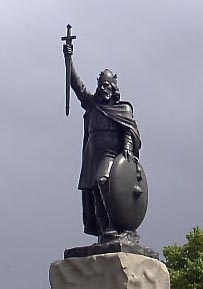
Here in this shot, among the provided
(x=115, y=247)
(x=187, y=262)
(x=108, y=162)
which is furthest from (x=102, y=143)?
(x=187, y=262)

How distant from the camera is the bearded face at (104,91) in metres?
11.8

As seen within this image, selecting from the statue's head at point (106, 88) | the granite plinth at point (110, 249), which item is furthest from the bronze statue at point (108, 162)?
the granite plinth at point (110, 249)

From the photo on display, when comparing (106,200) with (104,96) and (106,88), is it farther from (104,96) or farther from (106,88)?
(106,88)

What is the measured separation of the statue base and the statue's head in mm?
1901

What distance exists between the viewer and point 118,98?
11.9 meters

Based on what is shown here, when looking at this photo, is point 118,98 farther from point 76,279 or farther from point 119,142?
point 76,279

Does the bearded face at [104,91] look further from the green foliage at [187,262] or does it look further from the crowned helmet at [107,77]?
the green foliage at [187,262]

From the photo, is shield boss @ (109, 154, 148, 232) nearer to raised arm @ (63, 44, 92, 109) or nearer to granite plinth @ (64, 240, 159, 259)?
granite plinth @ (64, 240, 159, 259)

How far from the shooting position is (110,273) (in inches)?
424

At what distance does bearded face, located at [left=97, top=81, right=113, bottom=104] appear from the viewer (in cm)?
1178

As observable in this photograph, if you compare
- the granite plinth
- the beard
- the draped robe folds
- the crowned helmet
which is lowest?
the granite plinth

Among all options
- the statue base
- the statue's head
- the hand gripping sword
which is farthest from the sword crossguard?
the statue base

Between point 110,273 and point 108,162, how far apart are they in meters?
1.51

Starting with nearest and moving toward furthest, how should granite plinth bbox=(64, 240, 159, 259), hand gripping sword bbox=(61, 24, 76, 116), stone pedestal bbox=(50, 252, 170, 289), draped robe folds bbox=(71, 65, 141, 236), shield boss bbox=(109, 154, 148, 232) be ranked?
stone pedestal bbox=(50, 252, 170, 289) → granite plinth bbox=(64, 240, 159, 259) → shield boss bbox=(109, 154, 148, 232) → draped robe folds bbox=(71, 65, 141, 236) → hand gripping sword bbox=(61, 24, 76, 116)
